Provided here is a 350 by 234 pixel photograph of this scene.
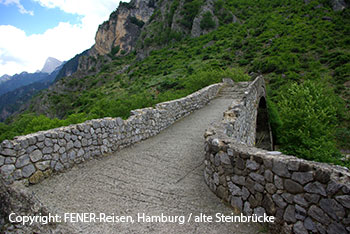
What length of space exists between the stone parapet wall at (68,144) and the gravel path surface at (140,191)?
281mm

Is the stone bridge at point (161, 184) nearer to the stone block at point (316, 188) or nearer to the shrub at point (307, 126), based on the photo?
the stone block at point (316, 188)

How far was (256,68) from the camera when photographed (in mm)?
38469

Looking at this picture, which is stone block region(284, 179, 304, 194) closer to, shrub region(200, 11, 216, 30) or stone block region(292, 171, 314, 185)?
stone block region(292, 171, 314, 185)

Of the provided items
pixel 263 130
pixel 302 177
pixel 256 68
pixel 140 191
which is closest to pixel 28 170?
pixel 140 191

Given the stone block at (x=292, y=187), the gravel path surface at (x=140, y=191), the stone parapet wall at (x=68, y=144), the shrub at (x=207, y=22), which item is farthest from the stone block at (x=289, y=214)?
the shrub at (x=207, y=22)

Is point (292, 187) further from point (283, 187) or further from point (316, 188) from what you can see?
point (316, 188)

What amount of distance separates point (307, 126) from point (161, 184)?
19069 mm

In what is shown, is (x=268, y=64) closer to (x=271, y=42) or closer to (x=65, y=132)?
(x=271, y=42)

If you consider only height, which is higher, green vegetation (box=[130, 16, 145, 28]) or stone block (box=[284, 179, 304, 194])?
green vegetation (box=[130, 16, 145, 28])

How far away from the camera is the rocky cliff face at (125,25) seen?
383 feet

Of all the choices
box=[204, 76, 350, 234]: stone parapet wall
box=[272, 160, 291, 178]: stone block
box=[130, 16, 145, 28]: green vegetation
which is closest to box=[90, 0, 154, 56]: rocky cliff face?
box=[130, 16, 145, 28]: green vegetation

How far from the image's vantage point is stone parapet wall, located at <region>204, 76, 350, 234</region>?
2506 mm

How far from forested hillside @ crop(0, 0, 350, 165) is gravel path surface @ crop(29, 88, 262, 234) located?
684cm

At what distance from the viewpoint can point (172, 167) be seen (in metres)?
6.01
